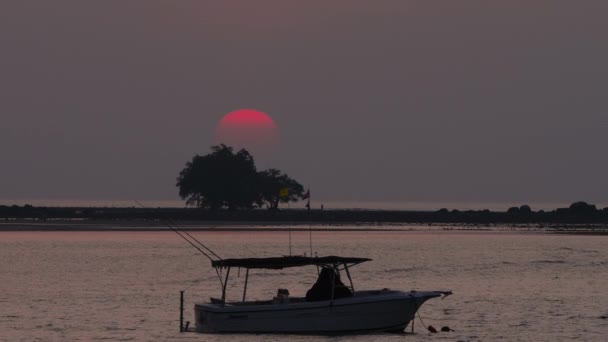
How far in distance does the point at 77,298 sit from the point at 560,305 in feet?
76.1

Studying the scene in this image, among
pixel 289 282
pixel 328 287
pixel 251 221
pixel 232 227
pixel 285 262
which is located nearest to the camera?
pixel 328 287

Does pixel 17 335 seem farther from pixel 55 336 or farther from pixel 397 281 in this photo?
pixel 397 281

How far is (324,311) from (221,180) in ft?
473

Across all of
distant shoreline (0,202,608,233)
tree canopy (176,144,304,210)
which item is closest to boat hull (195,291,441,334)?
distant shoreline (0,202,608,233)

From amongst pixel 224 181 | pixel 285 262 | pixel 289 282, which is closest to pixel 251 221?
pixel 224 181

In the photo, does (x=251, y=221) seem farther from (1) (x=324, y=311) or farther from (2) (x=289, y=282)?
(1) (x=324, y=311)

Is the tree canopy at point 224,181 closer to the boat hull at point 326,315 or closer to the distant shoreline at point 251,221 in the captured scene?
the distant shoreline at point 251,221

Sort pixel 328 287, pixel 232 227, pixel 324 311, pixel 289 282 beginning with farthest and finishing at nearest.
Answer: pixel 232 227, pixel 289 282, pixel 328 287, pixel 324 311

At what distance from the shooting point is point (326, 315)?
45.9 metres

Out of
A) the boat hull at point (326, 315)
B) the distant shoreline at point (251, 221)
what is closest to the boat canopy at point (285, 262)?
the boat hull at point (326, 315)

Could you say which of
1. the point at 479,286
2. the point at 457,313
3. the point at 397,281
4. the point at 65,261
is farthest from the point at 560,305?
the point at 65,261

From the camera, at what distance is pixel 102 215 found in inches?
7470

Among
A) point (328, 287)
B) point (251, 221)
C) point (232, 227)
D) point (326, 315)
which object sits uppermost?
point (251, 221)

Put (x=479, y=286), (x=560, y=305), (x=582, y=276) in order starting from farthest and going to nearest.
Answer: (x=582, y=276), (x=479, y=286), (x=560, y=305)
